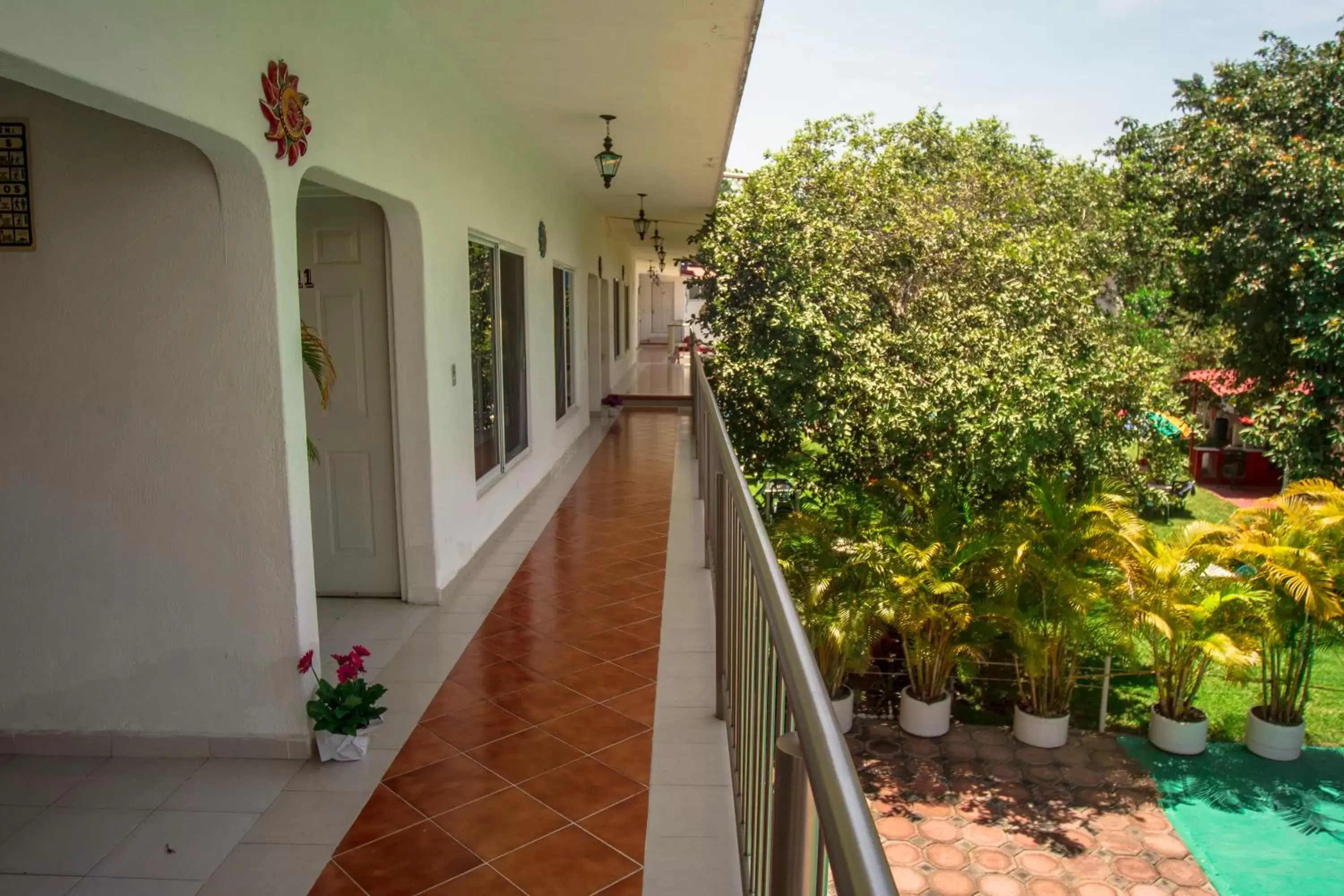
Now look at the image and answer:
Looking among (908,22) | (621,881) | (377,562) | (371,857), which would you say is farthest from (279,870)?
(908,22)

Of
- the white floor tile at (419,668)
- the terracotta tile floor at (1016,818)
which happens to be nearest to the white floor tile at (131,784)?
the white floor tile at (419,668)

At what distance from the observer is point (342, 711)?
3.49 metres

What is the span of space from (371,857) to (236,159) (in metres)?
2.19

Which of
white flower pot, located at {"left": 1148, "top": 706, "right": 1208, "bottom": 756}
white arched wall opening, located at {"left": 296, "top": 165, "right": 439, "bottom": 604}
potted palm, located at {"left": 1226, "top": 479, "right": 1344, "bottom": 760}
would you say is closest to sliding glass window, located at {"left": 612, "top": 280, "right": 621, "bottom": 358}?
white flower pot, located at {"left": 1148, "top": 706, "right": 1208, "bottom": 756}

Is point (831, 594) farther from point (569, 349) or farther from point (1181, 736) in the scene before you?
point (569, 349)

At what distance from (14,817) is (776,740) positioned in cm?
292

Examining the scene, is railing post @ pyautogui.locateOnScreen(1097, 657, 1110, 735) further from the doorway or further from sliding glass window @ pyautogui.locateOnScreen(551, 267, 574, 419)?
the doorway

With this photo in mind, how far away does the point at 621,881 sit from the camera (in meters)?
2.72

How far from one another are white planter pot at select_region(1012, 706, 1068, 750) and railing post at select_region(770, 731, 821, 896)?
28.5 feet

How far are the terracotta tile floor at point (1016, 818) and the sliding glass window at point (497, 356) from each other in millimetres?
4097

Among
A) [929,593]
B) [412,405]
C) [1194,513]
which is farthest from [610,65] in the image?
[1194,513]

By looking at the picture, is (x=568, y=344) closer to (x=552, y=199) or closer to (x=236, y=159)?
(x=552, y=199)

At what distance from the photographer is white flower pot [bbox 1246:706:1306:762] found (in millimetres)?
9336

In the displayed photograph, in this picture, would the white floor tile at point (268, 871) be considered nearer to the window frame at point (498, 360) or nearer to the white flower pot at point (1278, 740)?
the window frame at point (498, 360)
